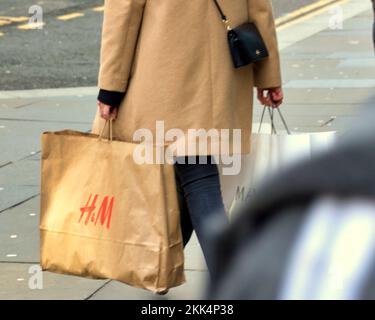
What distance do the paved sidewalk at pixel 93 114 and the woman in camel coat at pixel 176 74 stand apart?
430mm

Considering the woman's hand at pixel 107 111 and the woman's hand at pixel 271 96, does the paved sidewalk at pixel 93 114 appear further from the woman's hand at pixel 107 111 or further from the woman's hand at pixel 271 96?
the woman's hand at pixel 107 111

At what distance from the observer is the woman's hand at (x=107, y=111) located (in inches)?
178

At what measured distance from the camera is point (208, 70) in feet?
14.7

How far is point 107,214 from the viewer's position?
446 cm

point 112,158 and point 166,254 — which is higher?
point 112,158

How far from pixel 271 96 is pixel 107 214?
0.94 meters

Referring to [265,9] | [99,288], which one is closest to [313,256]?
[265,9]

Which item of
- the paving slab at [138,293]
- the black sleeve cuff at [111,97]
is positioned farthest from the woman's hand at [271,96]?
the paving slab at [138,293]

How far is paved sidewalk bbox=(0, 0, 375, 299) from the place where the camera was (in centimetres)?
514

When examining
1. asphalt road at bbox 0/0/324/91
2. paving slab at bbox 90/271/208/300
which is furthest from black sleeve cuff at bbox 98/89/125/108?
asphalt road at bbox 0/0/324/91

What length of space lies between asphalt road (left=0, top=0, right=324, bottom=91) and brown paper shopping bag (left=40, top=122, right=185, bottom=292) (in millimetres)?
6811

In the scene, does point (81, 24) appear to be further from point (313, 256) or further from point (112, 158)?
point (313, 256)
